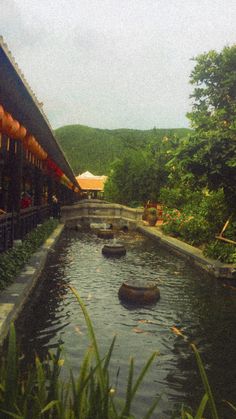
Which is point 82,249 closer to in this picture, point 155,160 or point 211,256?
point 211,256

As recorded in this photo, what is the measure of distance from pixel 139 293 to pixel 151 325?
1409 millimetres

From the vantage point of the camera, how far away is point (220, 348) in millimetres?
6539

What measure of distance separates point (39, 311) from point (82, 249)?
9948 mm

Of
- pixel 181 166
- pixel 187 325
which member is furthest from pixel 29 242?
pixel 187 325

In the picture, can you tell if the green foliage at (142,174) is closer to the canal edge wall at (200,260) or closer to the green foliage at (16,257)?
the canal edge wall at (200,260)

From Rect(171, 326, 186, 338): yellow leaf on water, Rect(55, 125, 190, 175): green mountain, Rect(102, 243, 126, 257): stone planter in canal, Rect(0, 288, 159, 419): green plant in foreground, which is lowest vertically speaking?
Rect(171, 326, 186, 338): yellow leaf on water

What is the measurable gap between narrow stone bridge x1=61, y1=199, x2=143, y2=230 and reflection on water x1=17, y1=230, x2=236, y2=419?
17332 millimetres

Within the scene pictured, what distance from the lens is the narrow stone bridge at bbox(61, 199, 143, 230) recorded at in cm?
3111

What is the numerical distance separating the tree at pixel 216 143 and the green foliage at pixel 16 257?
16.7ft

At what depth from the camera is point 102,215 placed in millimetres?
34281

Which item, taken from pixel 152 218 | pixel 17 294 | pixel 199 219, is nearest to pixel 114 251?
pixel 199 219

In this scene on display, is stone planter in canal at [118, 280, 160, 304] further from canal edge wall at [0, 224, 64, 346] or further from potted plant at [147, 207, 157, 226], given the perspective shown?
potted plant at [147, 207, 157, 226]

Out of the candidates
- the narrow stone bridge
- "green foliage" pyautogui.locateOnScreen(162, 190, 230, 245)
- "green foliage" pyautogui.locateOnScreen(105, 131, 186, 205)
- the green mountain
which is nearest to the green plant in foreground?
"green foliage" pyautogui.locateOnScreen(162, 190, 230, 245)

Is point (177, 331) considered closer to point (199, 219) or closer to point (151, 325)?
point (151, 325)
